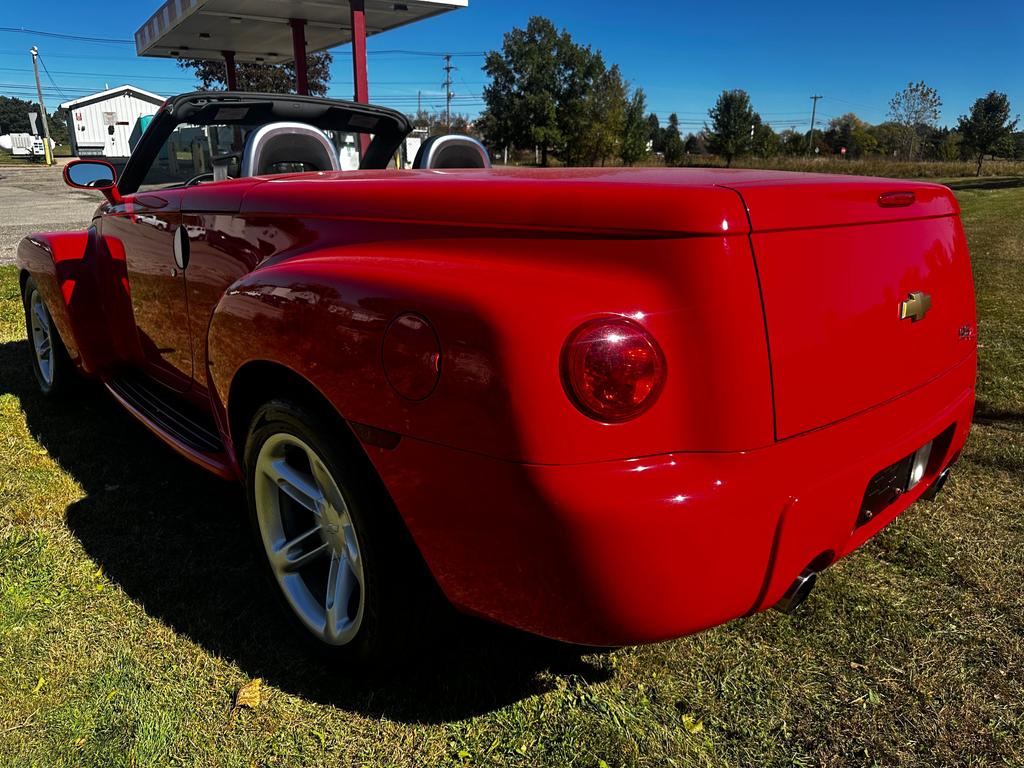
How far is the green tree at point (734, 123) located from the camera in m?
55.2

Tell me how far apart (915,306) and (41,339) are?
178 inches

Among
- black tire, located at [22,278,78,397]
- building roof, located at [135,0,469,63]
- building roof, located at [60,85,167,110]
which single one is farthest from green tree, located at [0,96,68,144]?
black tire, located at [22,278,78,397]

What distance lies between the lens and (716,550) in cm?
141

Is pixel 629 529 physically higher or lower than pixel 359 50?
lower

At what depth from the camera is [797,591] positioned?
5.21 ft

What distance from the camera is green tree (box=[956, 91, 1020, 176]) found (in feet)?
122

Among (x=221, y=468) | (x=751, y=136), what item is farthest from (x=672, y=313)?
(x=751, y=136)

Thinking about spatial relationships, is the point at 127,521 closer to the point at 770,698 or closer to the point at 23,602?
the point at 23,602

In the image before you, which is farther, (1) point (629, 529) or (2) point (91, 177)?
(2) point (91, 177)

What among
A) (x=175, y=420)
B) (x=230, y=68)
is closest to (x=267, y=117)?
(x=175, y=420)

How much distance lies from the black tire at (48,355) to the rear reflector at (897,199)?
3753 millimetres

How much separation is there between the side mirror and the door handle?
1095 mm

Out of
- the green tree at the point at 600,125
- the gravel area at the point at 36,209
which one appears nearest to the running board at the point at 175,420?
the gravel area at the point at 36,209

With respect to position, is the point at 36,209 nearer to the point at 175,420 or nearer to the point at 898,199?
the point at 175,420
